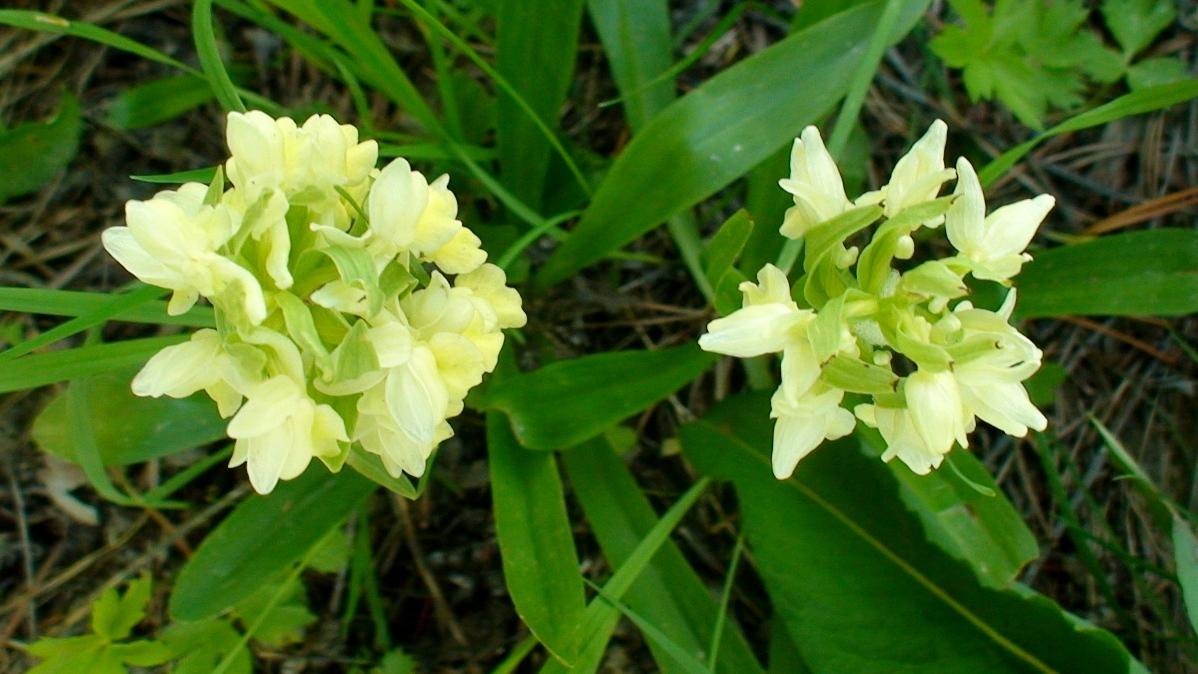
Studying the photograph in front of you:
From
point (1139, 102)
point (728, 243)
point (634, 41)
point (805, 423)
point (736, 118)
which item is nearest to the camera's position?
point (805, 423)

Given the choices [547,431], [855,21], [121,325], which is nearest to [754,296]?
[547,431]

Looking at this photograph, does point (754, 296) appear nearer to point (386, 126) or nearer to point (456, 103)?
point (456, 103)

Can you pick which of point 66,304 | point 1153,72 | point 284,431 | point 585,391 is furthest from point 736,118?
point 1153,72

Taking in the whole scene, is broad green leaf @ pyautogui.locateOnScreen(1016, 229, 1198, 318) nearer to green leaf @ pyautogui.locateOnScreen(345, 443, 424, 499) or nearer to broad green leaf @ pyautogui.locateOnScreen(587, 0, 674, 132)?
broad green leaf @ pyautogui.locateOnScreen(587, 0, 674, 132)

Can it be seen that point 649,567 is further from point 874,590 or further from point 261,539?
point 261,539

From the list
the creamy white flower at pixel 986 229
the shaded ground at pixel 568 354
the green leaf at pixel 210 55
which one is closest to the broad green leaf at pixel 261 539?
the shaded ground at pixel 568 354

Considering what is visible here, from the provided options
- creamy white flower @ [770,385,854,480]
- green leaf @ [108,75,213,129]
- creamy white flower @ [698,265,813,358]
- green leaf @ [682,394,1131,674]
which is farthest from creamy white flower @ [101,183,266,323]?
green leaf @ [108,75,213,129]

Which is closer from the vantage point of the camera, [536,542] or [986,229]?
[986,229]
